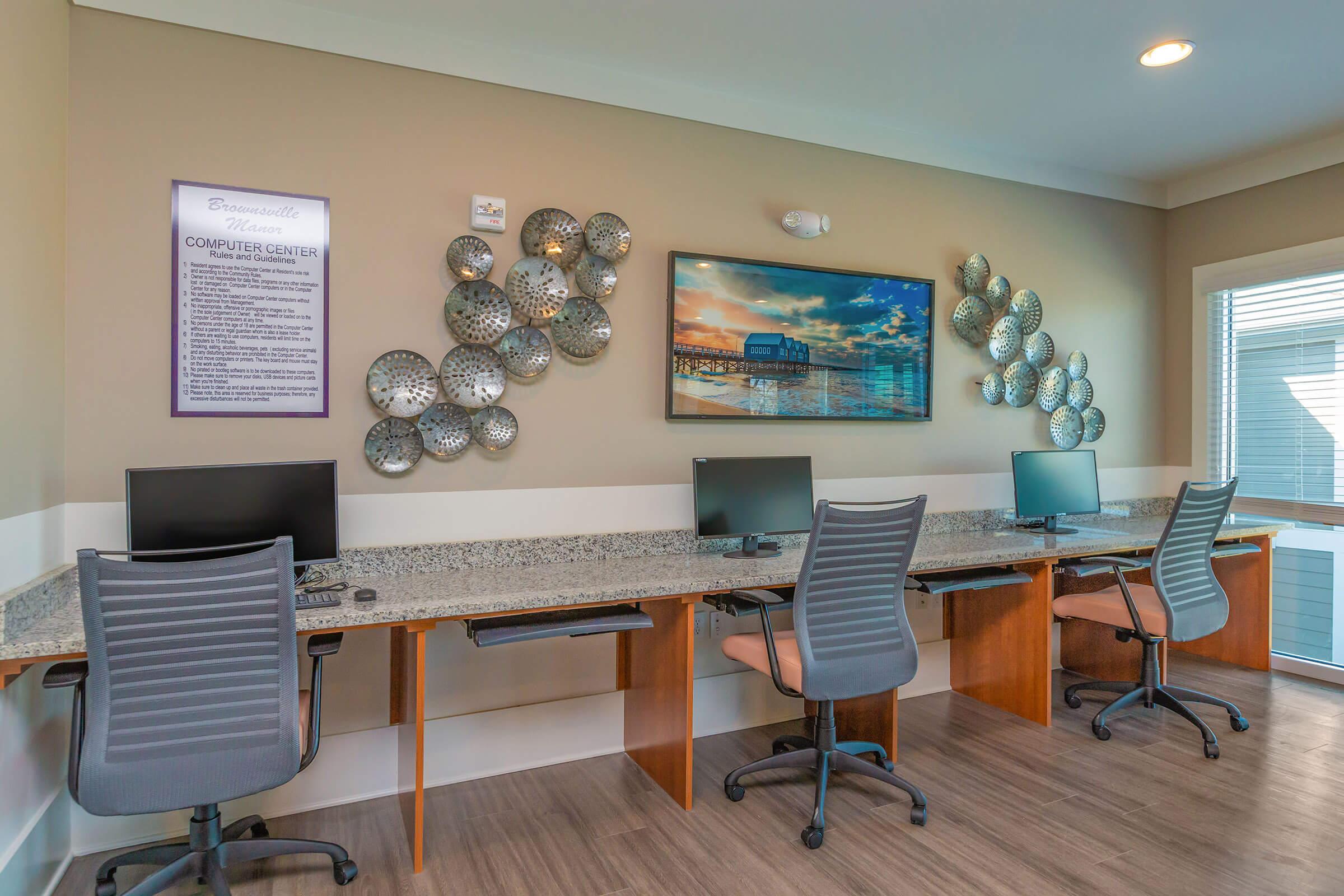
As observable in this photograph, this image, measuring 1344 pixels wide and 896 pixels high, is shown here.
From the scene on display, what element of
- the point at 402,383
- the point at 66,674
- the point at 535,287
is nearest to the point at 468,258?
the point at 535,287

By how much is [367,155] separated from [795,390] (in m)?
1.92

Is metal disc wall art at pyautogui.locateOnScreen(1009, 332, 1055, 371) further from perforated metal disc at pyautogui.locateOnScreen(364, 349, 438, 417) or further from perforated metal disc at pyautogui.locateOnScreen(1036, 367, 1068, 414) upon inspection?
perforated metal disc at pyautogui.locateOnScreen(364, 349, 438, 417)

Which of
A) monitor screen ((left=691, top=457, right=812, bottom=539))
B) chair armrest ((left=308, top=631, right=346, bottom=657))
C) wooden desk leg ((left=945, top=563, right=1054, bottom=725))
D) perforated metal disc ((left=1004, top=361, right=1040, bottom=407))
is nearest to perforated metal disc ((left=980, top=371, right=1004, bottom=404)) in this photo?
perforated metal disc ((left=1004, top=361, right=1040, bottom=407))

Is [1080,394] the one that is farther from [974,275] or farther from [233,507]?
[233,507]

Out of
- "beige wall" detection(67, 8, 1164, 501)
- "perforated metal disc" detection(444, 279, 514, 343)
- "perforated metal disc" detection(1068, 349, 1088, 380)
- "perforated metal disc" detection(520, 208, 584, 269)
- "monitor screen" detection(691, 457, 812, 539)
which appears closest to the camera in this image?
"beige wall" detection(67, 8, 1164, 501)

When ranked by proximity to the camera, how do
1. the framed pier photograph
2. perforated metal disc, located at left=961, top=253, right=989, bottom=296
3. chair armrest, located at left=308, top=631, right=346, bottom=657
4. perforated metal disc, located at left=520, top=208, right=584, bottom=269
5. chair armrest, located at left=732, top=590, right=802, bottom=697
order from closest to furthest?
chair armrest, located at left=308, top=631, right=346, bottom=657
chair armrest, located at left=732, top=590, right=802, bottom=697
perforated metal disc, located at left=520, top=208, right=584, bottom=269
the framed pier photograph
perforated metal disc, located at left=961, top=253, right=989, bottom=296

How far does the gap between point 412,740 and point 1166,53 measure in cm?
360

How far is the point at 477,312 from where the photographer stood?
281 centimetres

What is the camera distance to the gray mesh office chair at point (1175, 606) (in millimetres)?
3068

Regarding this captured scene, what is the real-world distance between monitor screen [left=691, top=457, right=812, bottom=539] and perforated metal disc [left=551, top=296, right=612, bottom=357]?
61 centimetres

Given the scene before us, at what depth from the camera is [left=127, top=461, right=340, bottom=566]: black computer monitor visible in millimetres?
2199

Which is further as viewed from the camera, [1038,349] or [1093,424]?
[1093,424]

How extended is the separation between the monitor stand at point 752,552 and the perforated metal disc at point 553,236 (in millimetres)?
1288

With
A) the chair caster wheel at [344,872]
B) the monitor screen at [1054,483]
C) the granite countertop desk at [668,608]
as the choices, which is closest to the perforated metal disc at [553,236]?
the granite countertop desk at [668,608]
